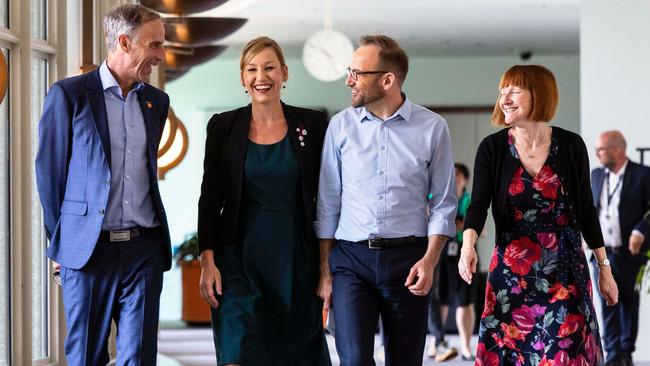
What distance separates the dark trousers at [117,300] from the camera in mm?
3688

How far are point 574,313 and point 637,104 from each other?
658 centimetres

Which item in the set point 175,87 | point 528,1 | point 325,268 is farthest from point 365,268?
point 175,87

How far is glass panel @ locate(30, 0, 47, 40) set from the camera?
18.7 ft

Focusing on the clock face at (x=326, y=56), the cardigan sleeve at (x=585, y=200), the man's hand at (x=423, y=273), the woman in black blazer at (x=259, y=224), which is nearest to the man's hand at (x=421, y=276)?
the man's hand at (x=423, y=273)

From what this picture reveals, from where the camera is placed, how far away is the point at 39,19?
Result: 5.80m

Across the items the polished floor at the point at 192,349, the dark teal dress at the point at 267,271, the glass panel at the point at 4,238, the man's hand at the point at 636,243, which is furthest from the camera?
the polished floor at the point at 192,349

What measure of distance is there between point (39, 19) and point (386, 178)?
2.56m

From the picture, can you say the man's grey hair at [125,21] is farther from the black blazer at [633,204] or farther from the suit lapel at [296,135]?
the black blazer at [633,204]

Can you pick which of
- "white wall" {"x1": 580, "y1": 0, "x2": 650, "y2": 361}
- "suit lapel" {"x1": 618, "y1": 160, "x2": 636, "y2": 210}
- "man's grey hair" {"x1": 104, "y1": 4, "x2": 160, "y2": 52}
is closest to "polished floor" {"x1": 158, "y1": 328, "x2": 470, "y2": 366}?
"suit lapel" {"x1": 618, "y1": 160, "x2": 636, "y2": 210}

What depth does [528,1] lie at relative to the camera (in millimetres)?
12477

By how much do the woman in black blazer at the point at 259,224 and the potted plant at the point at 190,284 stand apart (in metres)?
10.2

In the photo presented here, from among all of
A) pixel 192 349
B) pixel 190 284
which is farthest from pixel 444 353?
pixel 190 284

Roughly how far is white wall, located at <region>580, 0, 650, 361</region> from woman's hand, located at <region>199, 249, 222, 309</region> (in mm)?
6811

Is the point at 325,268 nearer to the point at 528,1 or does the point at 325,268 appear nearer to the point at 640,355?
the point at 640,355
